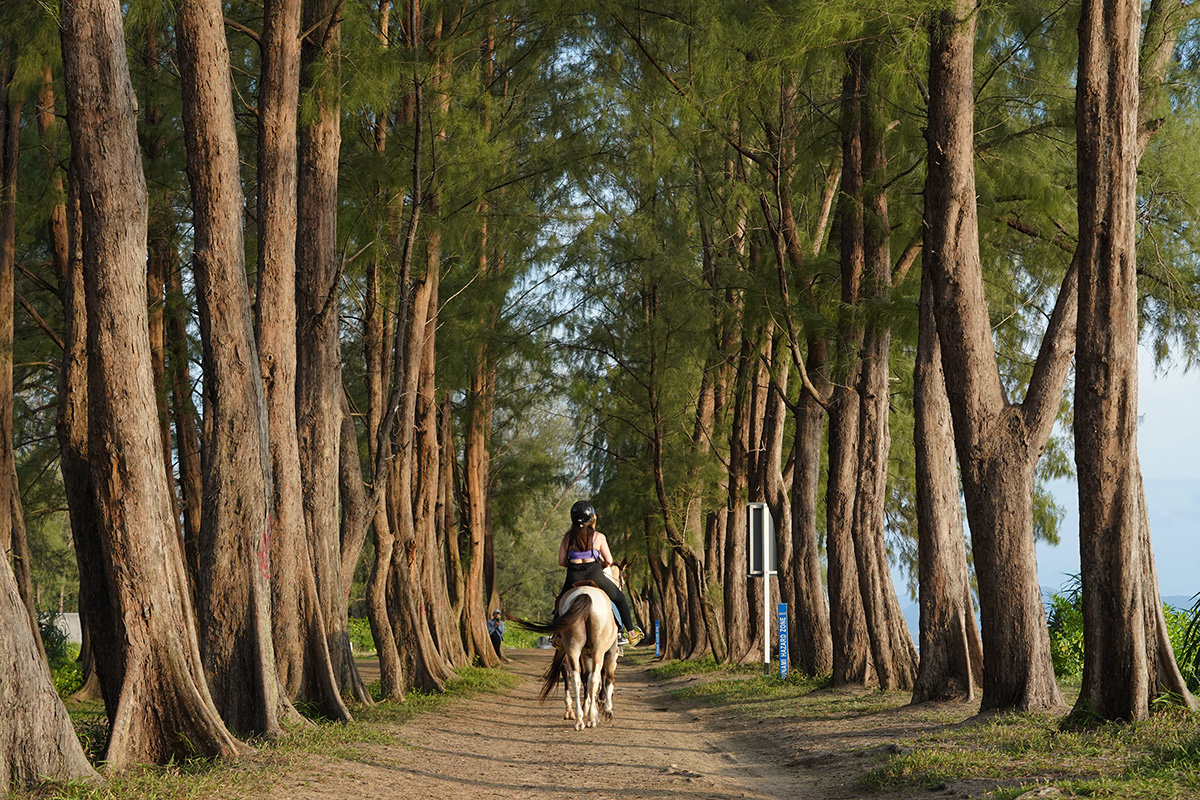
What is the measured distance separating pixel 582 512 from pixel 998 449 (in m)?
3.95

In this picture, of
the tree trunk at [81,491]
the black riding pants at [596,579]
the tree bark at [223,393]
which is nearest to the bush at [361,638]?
the black riding pants at [596,579]

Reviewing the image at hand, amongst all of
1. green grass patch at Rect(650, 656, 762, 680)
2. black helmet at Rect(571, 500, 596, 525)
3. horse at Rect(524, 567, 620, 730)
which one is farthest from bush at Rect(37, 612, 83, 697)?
green grass patch at Rect(650, 656, 762, 680)

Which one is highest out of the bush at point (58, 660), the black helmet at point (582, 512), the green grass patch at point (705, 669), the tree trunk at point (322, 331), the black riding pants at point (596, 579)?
the tree trunk at point (322, 331)

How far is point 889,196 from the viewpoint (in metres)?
15.0

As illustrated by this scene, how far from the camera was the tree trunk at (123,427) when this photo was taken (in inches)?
300

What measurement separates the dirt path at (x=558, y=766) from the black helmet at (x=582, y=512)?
2101 mm

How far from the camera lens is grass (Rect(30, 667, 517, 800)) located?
6.17 metres

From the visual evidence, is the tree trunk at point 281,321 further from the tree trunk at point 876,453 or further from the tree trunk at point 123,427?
the tree trunk at point 876,453

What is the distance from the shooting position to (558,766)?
903cm

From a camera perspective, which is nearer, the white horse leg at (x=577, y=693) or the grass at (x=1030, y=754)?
the grass at (x=1030, y=754)

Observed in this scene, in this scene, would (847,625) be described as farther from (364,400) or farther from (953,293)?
(364,400)

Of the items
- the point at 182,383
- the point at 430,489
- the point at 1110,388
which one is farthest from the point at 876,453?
the point at 182,383

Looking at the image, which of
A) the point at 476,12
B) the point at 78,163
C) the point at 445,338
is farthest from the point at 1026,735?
the point at 445,338

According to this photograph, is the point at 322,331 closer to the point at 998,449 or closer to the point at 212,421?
the point at 212,421
